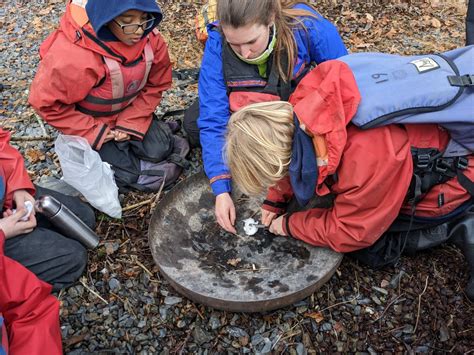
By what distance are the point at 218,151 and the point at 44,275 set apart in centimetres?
124

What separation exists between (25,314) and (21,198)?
81cm

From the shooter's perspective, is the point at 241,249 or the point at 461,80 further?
the point at 241,249

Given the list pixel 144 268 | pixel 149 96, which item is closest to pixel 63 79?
pixel 149 96

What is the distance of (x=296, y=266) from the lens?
254 cm

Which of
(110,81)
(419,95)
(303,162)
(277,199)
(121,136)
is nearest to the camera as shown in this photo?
(419,95)

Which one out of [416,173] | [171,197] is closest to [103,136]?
[171,197]

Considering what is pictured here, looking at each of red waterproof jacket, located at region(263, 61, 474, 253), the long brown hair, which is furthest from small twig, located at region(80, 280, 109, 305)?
the long brown hair

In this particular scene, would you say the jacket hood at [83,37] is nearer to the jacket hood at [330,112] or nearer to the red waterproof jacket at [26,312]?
the red waterproof jacket at [26,312]

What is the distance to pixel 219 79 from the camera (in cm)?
294

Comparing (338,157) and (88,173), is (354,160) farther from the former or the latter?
(88,173)

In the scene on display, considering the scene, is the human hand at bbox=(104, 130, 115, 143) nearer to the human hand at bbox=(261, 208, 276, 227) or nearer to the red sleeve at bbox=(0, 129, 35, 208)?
the red sleeve at bbox=(0, 129, 35, 208)

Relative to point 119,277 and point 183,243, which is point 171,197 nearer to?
point 183,243

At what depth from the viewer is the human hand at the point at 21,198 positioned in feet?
8.81

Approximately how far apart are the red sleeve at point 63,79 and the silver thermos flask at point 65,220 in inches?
23.5
